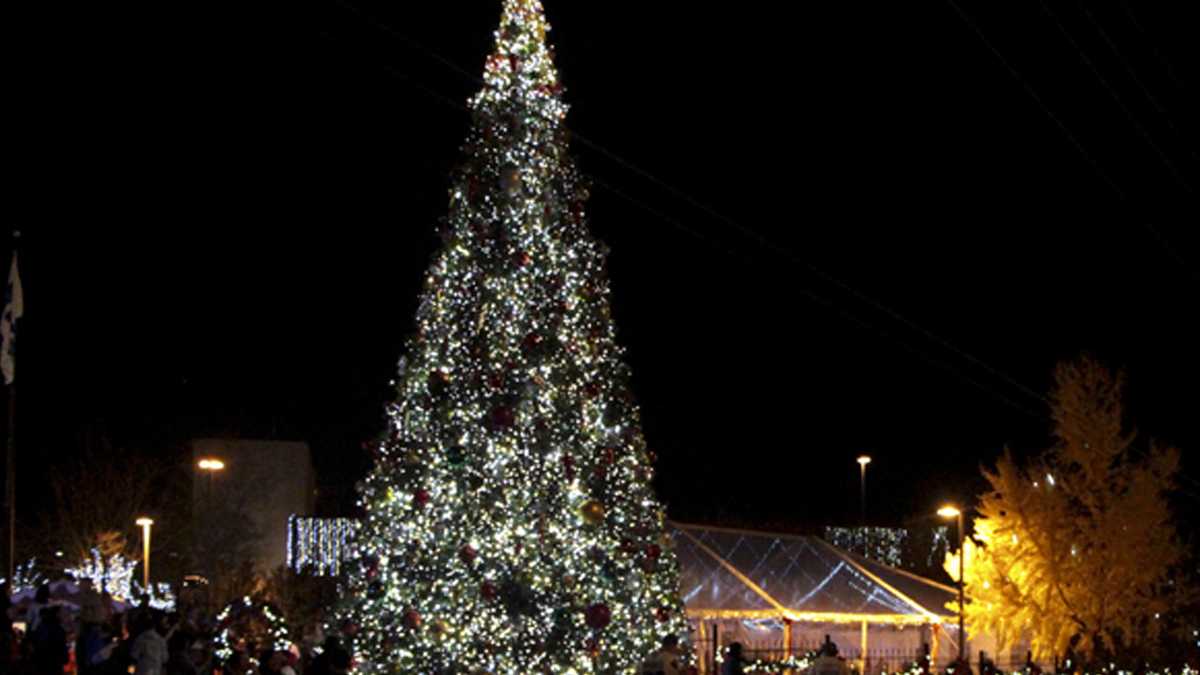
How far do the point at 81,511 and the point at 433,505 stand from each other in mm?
37228

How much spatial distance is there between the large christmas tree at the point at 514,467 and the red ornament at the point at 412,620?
0.10 ft

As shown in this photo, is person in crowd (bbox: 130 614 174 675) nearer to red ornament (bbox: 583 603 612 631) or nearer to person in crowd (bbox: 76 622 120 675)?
person in crowd (bbox: 76 622 120 675)

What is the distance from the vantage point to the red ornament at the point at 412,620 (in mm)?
22891

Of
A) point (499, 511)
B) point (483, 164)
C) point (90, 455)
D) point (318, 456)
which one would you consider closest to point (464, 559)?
point (499, 511)

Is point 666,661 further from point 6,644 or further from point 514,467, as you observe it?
point 6,644

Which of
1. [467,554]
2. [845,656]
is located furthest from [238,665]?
[845,656]

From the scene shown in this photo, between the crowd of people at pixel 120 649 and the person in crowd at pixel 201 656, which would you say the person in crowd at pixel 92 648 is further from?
the person in crowd at pixel 201 656

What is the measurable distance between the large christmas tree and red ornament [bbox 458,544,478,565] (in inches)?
2.4

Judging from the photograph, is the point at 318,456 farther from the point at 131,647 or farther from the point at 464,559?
the point at 131,647

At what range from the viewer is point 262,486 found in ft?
185

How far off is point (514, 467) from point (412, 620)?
2433 millimetres

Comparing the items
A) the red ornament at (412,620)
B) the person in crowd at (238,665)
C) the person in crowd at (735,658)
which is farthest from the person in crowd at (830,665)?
the person in crowd at (238,665)

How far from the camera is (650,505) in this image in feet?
77.8

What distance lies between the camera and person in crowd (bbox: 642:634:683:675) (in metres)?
18.5
